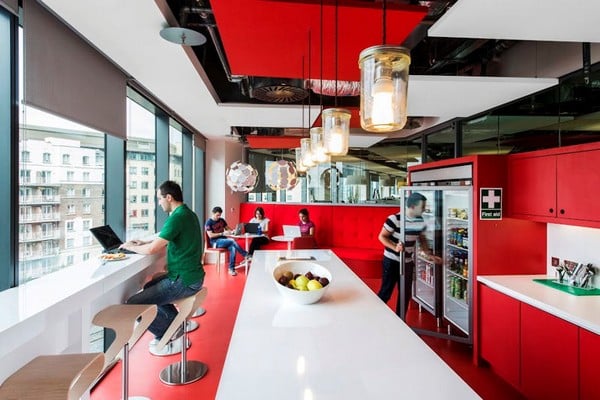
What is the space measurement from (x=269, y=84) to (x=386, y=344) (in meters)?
2.25

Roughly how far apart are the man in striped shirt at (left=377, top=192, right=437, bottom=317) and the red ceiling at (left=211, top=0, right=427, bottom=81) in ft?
6.58

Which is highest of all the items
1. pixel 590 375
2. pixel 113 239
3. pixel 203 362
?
pixel 113 239

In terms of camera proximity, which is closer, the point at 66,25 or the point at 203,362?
the point at 66,25

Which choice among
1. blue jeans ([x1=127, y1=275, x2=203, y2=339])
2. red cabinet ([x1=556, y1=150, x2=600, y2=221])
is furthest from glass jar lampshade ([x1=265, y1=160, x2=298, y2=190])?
red cabinet ([x1=556, y1=150, x2=600, y2=221])

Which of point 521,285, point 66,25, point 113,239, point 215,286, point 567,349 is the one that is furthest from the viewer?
point 215,286

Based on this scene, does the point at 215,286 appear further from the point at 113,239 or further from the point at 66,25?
the point at 66,25

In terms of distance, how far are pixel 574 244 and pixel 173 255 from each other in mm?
3331

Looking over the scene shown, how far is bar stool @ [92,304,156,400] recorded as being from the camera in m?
1.96

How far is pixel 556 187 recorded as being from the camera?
7.94 ft

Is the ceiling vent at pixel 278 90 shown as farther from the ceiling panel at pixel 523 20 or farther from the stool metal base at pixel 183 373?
the stool metal base at pixel 183 373

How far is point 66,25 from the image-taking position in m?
2.14

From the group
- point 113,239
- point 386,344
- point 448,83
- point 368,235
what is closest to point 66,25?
point 113,239

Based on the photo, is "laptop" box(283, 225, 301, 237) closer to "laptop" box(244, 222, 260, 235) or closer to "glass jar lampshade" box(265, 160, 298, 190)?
"laptop" box(244, 222, 260, 235)

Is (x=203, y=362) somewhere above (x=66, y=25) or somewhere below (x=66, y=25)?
below
